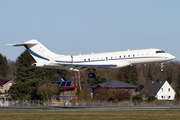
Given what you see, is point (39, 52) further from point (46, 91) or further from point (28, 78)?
point (28, 78)

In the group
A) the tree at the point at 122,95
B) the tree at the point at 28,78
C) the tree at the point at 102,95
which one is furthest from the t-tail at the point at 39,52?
the tree at the point at 28,78

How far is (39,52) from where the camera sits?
39188 millimetres

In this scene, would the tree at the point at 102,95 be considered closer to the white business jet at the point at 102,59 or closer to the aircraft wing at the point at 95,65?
the white business jet at the point at 102,59

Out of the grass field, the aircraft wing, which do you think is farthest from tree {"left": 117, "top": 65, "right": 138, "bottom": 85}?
the grass field

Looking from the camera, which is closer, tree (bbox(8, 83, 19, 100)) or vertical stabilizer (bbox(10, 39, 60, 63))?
vertical stabilizer (bbox(10, 39, 60, 63))

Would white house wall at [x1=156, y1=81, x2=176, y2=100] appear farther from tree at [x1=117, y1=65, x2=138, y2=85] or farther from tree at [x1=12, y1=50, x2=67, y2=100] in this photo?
tree at [x1=12, y1=50, x2=67, y2=100]

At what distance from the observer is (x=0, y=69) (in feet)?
398

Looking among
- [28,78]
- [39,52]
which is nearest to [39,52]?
[39,52]

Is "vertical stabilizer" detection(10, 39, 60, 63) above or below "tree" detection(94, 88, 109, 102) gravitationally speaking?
above

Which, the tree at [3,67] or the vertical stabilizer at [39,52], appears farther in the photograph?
the tree at [3,67]

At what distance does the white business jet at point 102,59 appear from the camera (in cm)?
3494

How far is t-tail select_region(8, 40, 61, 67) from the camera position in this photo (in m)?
38.8

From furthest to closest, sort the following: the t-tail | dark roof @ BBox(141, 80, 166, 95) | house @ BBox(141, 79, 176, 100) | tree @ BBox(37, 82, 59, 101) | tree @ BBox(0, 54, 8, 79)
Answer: tree @ BBox(0, 54, 8, 79)
dark roof @ BBox(141, 80, 166, 95)
house @ BBox(141, 79, 176, 100)
tree @ BBox(37, 82, 59, 101)
the t-tail

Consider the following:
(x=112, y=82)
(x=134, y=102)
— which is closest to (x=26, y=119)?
(x=134, y=102)
